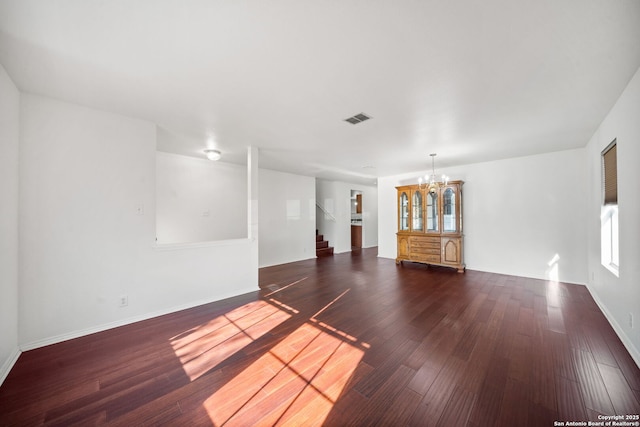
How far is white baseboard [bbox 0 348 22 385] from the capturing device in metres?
1.92

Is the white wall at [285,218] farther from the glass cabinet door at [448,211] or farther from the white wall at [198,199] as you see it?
the glass cabinet door at [448,211]

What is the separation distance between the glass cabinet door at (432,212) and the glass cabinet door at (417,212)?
0.58 ft

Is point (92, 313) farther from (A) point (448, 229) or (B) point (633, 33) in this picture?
(A) point (448, 229)

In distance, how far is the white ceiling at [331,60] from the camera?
4.73ft

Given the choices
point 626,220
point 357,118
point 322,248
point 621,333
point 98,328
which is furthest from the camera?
point 322,248

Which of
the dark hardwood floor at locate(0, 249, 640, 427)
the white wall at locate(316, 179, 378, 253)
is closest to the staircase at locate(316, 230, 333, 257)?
the white wall at locate(316, 179, 378, 253)

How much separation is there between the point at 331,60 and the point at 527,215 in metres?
5.22

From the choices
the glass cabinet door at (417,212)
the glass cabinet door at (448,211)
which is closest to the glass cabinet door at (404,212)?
the glass cabinet door at (417,212)

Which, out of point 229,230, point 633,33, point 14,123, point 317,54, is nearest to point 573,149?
point 633,33

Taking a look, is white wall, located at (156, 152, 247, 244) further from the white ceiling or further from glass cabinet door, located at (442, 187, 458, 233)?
glass cabinet door, located at (442, 187, 458, 233)

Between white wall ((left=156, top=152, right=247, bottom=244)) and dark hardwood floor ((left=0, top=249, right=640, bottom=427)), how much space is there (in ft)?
7.42

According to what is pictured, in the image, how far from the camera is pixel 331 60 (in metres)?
1.89

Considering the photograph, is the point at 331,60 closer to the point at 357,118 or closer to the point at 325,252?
the point at 357,118

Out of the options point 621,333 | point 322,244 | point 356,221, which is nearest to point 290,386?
point 621,333
